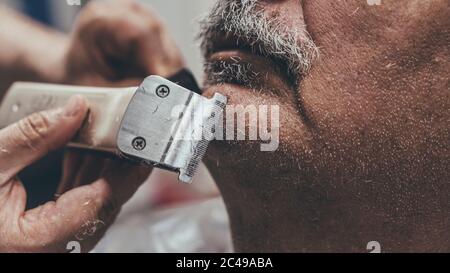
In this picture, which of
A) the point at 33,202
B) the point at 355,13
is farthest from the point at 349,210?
the point at 33,202

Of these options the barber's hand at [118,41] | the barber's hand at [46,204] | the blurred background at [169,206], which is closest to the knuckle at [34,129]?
the barber's hand at [46,204]

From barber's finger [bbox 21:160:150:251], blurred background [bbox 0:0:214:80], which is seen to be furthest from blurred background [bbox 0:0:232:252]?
barber's finger [bbox 21:160:150:251]

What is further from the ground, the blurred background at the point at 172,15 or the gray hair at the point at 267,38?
the gray hair at the point at 267,38

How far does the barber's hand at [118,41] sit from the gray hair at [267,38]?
0.31 meters

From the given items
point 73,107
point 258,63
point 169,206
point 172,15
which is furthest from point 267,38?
point 169,206

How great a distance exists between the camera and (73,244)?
0.61 meters

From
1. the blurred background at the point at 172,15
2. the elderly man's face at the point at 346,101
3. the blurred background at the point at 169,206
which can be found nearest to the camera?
the elderly man's face at the point at 346,101

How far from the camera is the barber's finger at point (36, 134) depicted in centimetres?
58

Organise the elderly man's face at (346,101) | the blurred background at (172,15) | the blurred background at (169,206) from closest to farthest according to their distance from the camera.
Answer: the elderly man's face at (346,101) → the blurred background at (172,15) → the blurred background at (169,206)

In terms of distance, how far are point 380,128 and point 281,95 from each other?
0.09 meters

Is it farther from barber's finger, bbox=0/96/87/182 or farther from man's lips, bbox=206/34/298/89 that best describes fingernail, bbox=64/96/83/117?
man's lips, bbox=206/34/298/89

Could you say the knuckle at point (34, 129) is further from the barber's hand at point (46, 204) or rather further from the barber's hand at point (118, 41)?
the barber's hand at point (118, 41)

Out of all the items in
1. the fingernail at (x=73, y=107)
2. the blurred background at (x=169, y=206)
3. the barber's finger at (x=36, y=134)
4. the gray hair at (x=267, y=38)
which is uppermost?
the gray hair at (x=267, y=38)

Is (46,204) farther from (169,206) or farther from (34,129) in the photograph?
(169,206)
